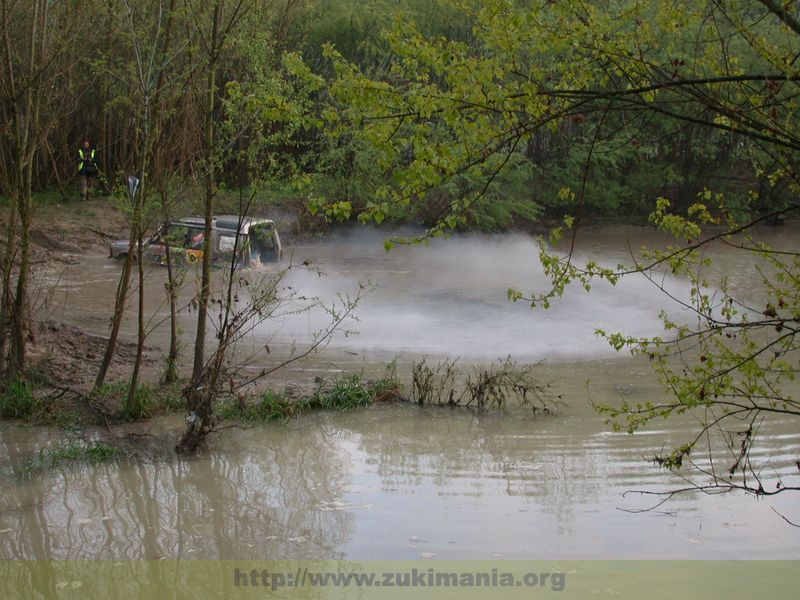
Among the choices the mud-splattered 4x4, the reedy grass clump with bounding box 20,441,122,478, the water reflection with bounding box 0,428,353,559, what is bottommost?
the reedy grass clump with bounding box 20,441,122,478

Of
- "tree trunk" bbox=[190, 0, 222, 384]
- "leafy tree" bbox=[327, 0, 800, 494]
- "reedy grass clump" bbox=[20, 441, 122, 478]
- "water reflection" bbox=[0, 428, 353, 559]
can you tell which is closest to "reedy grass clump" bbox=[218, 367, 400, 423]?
"tree trunk" bbox=[190, 0, 222, 384]

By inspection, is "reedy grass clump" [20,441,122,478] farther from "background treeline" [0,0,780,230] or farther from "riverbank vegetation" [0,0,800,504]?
"background treeline" [0,0,780,230]

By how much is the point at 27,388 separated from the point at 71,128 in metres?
18.7

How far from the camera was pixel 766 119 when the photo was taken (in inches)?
224

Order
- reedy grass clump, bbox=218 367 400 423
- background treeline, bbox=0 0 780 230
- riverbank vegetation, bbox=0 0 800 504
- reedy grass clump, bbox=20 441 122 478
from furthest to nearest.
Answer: background treeline, bbox=0 0 780 230
reedy grass clump, bbox=218 367 400 423
reedy grass clump, bbox=20 441 122 478
riverbank vegetation, bbox=0 0 800 504

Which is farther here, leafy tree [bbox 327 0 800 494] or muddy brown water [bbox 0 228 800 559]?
muddy brown water [bbox 0 228 800 559]

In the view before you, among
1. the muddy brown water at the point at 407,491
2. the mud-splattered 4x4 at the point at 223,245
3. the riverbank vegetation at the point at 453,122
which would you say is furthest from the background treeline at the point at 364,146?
the muddy brown water at the point at 407,491

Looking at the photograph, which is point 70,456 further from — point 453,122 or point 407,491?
point 453,122

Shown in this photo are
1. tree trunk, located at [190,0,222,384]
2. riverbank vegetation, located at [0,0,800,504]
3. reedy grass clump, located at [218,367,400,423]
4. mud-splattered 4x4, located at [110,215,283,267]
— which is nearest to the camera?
riverbank vegetation, located at [0,0,800,504]

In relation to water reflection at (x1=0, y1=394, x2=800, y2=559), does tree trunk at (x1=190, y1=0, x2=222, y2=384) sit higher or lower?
higher

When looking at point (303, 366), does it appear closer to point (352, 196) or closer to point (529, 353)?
point (529, 353)

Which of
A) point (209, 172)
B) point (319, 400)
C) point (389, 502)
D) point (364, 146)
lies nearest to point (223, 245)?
point (364, 146)

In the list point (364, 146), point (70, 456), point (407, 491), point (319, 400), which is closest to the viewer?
point (407, 491)

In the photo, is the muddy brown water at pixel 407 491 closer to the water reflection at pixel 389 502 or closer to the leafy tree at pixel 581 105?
the water reflection at pixel 389 502
